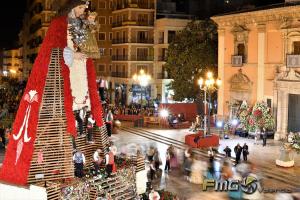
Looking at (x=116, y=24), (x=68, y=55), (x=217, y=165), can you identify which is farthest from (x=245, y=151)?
(x=116, y=24)

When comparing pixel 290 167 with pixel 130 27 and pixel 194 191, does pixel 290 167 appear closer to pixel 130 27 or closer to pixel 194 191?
pixel 194 191

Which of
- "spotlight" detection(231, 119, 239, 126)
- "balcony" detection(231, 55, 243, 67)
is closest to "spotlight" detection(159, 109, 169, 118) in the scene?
"spotlight" detection(231, 119, 239, 126)

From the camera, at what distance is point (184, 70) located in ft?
142

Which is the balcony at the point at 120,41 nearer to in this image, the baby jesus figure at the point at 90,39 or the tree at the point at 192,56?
the tree at the point at 192,56

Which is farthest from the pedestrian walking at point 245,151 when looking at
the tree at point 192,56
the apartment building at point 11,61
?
the apartment building at point 11,61

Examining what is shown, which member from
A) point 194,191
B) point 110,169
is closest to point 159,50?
point 194,191

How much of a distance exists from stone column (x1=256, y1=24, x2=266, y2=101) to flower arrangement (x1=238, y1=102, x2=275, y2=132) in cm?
170

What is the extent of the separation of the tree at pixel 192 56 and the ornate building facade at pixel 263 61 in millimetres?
3059

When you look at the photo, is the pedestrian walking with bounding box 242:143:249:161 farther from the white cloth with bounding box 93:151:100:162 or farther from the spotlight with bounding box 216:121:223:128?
the white cloth with bounding box 93:151:100:162

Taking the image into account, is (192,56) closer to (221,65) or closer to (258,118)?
(221,65)

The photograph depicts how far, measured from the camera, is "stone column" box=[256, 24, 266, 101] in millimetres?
35375

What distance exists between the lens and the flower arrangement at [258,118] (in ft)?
109

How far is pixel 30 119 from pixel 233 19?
26.2 m

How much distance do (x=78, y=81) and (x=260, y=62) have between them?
22393 millimetres
